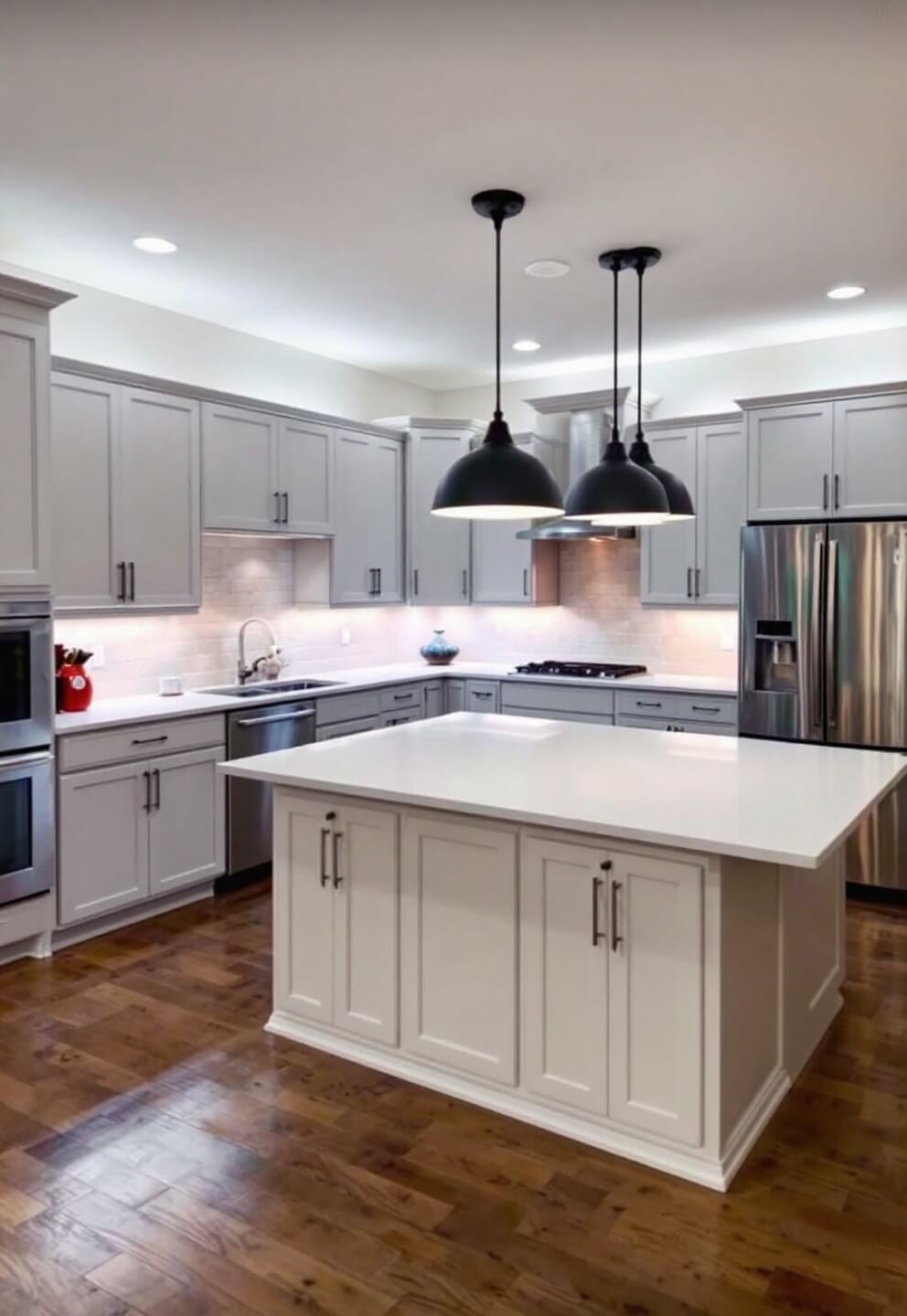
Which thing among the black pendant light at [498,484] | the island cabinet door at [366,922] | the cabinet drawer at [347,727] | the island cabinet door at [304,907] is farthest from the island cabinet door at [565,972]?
the cabinet drawer at [347,727]

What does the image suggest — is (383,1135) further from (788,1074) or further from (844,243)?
(844,243)

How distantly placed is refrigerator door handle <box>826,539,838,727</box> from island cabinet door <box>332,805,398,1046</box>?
2.60 m

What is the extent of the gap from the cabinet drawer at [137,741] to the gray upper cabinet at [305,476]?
4.16 ft

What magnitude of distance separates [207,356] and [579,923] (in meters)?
3.73

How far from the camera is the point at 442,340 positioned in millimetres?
5270

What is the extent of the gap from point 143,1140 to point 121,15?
9.05ft

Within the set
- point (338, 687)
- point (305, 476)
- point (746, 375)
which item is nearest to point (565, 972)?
point (338, 687)

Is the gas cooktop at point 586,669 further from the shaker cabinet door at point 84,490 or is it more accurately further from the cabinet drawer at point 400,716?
the shaker cabinet door at point 84,490

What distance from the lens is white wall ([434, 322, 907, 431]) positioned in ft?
16.3

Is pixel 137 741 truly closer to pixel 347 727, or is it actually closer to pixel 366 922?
pixel 347 727

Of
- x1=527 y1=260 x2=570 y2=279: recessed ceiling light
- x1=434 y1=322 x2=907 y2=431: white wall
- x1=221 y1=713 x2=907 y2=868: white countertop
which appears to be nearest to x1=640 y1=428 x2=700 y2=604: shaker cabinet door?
x1=434 y1=322 x2=907 y2=431: white wall

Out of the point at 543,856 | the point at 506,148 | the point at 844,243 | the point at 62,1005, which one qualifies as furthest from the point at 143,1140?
the point at 844,243

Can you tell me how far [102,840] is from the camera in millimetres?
3822

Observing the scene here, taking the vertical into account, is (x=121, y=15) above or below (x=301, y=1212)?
above
